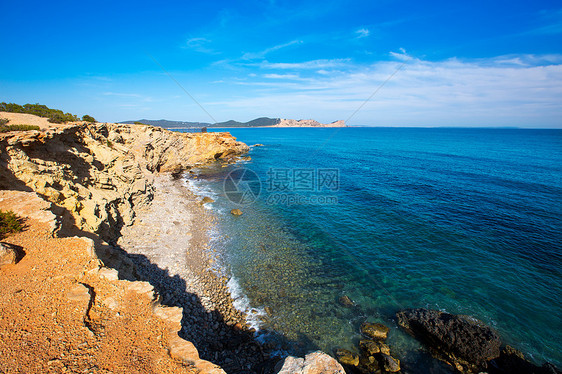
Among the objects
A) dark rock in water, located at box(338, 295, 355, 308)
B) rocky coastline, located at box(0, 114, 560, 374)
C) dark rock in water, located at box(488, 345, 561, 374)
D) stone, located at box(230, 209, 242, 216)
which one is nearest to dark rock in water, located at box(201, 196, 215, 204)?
rocky coastline, located at box(0, 114, 560, 374)

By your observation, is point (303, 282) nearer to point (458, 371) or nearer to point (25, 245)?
point (458, 371)

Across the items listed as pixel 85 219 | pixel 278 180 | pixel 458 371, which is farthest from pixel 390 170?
pixel 85 219

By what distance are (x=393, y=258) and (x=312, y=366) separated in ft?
52.1

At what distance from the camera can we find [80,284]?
9109mm

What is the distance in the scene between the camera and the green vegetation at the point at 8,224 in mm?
10319

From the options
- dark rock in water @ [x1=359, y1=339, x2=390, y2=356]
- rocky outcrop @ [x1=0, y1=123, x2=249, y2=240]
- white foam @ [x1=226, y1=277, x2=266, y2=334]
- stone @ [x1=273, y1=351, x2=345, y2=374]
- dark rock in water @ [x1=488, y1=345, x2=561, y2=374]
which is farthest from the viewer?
rocky outcrop @ [x1=0, y1=123, x2=249, y2=240]

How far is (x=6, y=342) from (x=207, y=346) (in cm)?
841

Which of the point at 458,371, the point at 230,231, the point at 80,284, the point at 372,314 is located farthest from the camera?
the point at 230,231

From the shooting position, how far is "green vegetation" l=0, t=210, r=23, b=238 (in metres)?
10.3

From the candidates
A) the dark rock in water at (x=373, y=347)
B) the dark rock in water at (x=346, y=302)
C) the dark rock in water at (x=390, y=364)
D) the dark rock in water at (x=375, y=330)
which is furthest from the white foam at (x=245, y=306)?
the dark rock in water at (x=390, y=364)

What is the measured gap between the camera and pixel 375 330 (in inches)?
565

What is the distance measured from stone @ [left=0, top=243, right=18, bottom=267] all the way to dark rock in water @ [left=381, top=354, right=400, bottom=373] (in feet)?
58.5

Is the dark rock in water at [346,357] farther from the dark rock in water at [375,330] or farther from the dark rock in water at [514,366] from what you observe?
the dark rock in water at [514,366]

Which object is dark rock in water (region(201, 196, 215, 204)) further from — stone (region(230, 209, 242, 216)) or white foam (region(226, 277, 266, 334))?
white foam (region(226, 277, 266, 334))
